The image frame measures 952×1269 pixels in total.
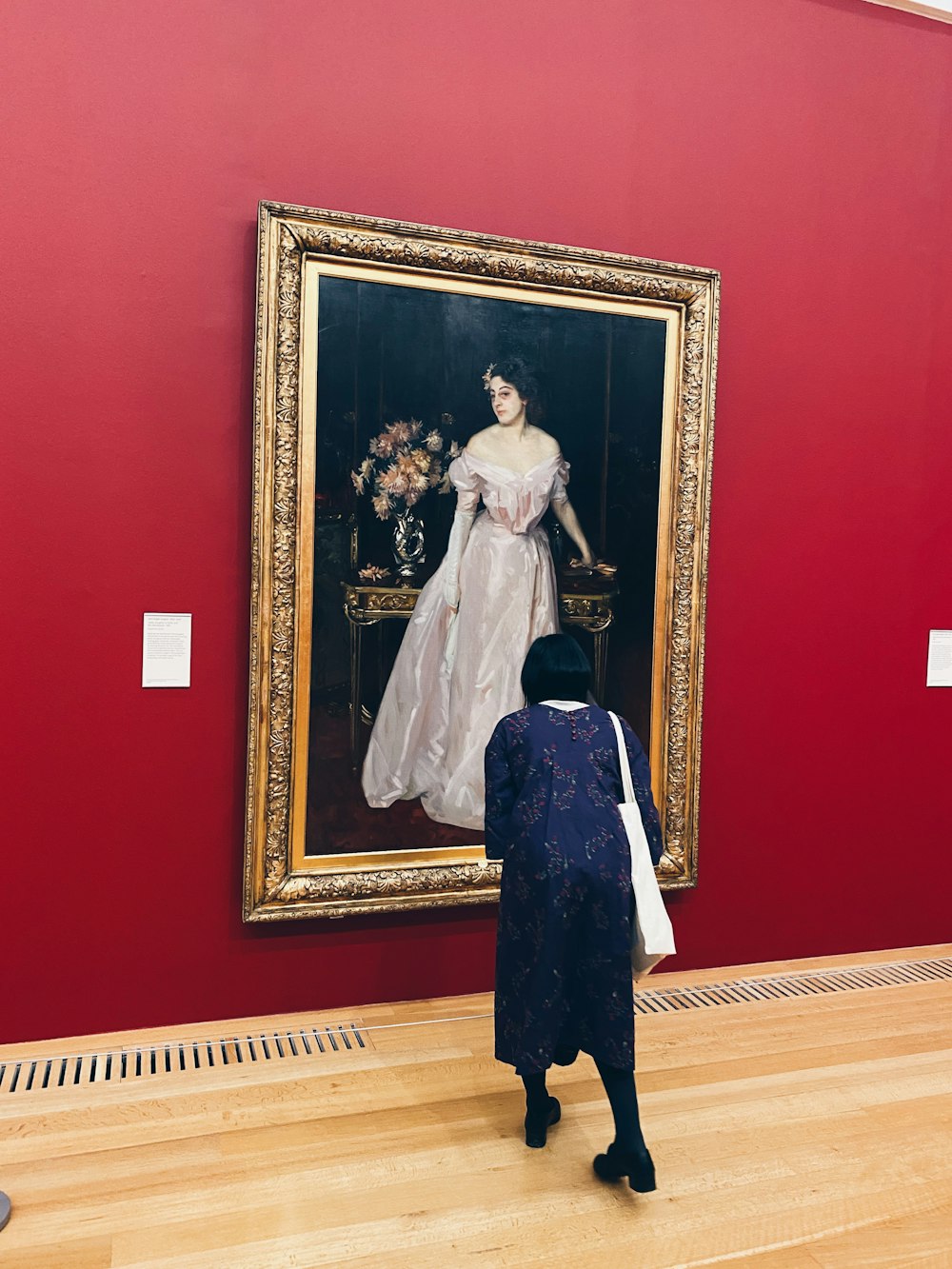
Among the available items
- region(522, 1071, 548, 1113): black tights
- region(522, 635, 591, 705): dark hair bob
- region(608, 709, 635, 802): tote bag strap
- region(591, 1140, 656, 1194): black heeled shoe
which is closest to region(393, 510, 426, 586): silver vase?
region(522, 635, 591, 705): dark hair bob

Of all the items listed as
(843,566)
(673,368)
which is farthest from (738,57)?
(843,566)

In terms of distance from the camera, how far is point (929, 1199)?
273cm

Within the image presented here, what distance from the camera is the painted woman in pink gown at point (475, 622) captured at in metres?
3.88

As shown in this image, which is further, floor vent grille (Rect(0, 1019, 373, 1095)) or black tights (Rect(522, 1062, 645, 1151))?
floor vent grille (Rect(0, 1019, 373, 1095))

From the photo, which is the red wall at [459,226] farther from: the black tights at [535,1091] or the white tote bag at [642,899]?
the white tote bag at [642,899]

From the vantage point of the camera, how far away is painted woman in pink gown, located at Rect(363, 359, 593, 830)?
3883 millimetres

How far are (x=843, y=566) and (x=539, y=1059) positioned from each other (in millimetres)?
2792

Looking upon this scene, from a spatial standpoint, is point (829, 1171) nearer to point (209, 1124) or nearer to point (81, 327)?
point (209, 1124)

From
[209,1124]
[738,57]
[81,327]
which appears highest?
[738,57]

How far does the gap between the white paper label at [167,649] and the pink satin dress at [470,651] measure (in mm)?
761

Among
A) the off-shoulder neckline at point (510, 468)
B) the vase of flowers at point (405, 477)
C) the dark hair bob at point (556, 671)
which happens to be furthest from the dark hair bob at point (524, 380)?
the dark hair bob at point (556, 671)

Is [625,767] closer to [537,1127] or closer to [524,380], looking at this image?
[537,1127]

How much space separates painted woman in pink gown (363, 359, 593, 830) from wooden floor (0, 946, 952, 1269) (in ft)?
3.23

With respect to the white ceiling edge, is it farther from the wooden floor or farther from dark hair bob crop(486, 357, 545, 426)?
the wooden floor
